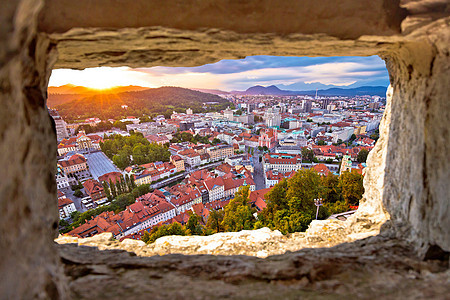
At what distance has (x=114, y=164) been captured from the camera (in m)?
32.2

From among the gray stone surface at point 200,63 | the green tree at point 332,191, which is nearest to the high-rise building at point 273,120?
the green tree at point 332,191

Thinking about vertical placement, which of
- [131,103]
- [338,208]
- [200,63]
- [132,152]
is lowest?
[132,152]

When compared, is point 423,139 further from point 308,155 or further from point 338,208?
point 308,155

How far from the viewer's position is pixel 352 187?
8.76 meters

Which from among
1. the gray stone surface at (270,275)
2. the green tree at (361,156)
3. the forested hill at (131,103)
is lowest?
the green tree at (361,156)

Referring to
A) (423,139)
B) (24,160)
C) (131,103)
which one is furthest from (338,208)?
(131,103)

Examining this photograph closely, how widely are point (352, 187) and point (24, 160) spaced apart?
33.2ft

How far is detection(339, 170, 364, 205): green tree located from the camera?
28.1 feet

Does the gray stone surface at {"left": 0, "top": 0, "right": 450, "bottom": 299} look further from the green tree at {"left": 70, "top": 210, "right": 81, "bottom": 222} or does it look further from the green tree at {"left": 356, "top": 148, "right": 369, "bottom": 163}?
the green tree at {"left": 356, "top": 148, "right": 369, "bottom": 163}

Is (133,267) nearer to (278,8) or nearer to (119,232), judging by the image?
(278,8)

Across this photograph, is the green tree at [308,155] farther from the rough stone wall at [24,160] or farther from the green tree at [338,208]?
the rough stone wall at [24,160]

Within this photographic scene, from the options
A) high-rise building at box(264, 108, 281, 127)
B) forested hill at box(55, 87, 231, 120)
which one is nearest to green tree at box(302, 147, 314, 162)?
high-rise building at box(264, 108, 281, 127)

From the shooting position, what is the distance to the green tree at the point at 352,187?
8.57 metres

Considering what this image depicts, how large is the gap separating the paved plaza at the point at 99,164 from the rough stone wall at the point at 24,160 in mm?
31252
